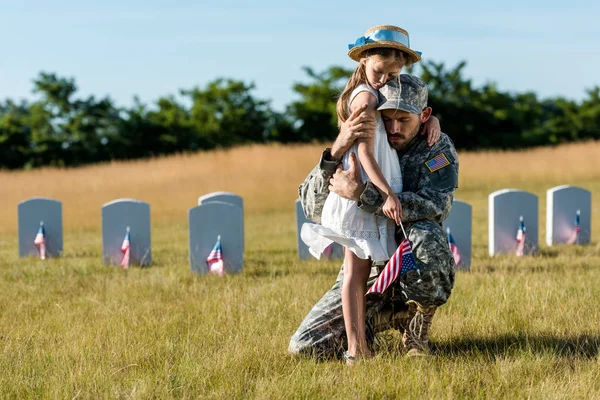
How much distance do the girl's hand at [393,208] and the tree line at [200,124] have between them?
24.8m

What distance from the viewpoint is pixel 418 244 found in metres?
4.02

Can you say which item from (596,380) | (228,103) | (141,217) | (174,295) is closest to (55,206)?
(141,217)

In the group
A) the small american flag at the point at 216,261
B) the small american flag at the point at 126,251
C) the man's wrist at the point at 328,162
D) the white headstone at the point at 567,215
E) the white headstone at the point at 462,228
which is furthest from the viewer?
the white headstone at the point at 567,215

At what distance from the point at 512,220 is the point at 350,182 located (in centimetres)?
525

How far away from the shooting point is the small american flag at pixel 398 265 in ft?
12.8

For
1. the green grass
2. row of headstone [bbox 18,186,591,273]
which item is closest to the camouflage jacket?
the green grass

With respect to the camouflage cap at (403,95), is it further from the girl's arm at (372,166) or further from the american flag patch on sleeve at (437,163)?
the american flag patch on sleeve at (437,163)

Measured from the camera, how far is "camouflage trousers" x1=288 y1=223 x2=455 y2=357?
402 centimetres

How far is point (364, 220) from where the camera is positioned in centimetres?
405

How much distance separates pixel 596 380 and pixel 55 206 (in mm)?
7301

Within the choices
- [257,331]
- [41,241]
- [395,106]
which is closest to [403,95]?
[395,106]

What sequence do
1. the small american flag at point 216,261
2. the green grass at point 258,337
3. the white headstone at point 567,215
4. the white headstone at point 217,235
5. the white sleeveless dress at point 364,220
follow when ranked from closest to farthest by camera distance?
1. the green grass at point 258,337
2. the white sleeveless dress at point 364,220
3. the small american flag at point 216,261
4. the white headstone at point 217,235
5. the white headstone at point 567,215

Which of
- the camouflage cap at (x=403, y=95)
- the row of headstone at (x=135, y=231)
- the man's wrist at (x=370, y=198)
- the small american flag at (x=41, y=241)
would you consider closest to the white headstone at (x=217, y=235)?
the row of headstone at (x=135, y=231)

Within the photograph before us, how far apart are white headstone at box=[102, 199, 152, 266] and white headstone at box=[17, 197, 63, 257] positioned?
4.14 feet
